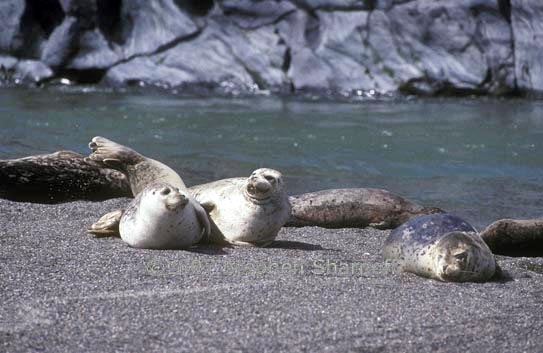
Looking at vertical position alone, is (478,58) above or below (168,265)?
below

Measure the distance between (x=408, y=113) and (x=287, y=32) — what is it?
3.02m

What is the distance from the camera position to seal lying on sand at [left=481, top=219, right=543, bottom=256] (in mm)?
5336

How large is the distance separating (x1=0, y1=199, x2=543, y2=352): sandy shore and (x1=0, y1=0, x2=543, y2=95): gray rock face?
10421 millimetres

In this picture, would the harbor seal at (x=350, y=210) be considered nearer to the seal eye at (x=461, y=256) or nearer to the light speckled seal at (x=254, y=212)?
the light speckled seal at (x=254, y=212)

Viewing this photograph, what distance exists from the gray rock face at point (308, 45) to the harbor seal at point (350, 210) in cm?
893

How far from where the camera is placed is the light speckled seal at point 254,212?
5.09 meters

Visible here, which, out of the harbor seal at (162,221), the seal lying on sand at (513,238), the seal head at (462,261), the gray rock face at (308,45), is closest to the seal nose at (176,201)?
the harbor seal at (162,221)

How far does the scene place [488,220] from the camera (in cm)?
697

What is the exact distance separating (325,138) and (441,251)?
22.4 feet

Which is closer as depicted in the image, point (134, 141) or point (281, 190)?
point (281, 190)

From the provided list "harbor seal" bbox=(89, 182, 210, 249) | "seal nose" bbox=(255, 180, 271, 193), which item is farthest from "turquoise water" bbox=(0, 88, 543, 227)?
"harbor seal" bbox=(89, 182, 210, 249)

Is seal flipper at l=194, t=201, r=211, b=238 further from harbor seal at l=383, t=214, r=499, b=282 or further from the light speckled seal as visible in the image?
harbor seal at l=383, t=214, r=499, b=282

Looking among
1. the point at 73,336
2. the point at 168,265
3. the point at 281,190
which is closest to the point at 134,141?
the point at 281,190

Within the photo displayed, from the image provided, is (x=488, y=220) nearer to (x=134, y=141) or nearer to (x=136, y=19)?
(x=134, y=141)
